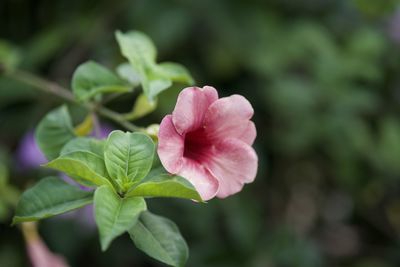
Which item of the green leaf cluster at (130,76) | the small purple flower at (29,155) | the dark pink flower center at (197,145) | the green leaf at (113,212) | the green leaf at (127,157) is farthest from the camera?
the small purple flower at (29,155)

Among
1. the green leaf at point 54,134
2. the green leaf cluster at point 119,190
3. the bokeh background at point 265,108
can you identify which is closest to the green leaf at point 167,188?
the green leaf cluster at point 119,190

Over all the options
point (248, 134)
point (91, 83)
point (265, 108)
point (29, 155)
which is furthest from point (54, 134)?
point (265, 108)

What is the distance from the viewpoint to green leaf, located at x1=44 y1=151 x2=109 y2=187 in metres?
0.77

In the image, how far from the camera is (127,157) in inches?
32.1

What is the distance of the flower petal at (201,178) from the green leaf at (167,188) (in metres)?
0.03

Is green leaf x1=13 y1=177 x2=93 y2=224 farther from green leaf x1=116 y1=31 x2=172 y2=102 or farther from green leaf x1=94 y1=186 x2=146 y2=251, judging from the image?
green leaf x1=116 y1=31 x2=172 y2=102

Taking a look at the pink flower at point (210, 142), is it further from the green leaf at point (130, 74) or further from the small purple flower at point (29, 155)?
the small purple flower at point (29, 155)

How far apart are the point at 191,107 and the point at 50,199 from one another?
0.74ft

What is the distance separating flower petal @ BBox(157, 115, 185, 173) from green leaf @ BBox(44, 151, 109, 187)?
0.26ft

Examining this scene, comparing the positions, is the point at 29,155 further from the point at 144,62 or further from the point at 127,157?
the point at 127,157

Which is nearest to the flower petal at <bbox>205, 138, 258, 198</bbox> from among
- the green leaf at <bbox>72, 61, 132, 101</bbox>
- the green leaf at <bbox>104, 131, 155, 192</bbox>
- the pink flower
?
the pink flower

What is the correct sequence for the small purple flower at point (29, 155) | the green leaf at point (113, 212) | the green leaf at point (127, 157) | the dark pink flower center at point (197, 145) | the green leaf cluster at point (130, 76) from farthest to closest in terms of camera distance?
1. the small purple flower at point (29, 155)
2. the green leaf cluster at point (130, 76)
3. the dark pink flower center at point (197, 145)
4. the green leaf at point (127, 157)
5. the green leaf at point (113, 212)

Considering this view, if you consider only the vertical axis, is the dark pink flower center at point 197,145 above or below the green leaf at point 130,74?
below

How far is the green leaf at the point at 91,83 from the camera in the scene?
1020 millimetres
